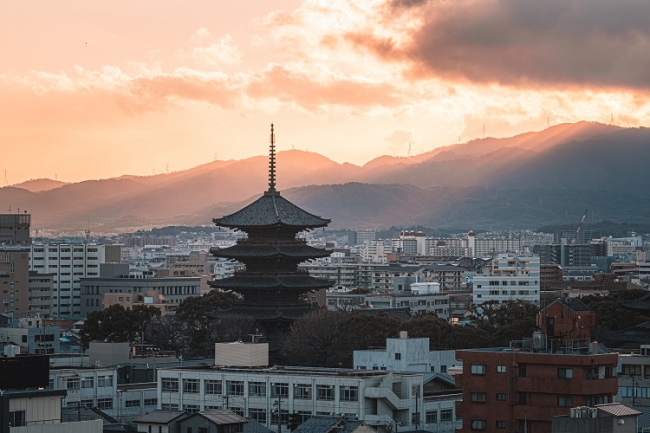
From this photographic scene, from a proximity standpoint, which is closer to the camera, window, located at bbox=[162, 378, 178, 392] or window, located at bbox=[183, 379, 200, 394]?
window, located at bbox=[183, 379, 200, 394]

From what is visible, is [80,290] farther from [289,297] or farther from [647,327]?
[647,327]

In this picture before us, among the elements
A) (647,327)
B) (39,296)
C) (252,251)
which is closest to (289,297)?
(252,251)

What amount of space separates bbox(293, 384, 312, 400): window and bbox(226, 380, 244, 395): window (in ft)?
7.45

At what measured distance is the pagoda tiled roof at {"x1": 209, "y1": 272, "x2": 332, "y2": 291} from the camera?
3435 inches

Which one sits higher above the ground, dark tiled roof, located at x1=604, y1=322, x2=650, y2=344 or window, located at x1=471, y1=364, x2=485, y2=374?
window, located at x1=471, y1=364, x2=485, y2=374

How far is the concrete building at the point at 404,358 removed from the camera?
6431 centimetres

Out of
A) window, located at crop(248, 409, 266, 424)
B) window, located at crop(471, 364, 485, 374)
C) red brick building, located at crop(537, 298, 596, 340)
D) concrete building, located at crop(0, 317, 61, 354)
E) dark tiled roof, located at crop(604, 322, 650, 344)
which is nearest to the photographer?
window, located at crop(471, 364, 485, 374)

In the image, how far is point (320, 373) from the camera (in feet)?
177

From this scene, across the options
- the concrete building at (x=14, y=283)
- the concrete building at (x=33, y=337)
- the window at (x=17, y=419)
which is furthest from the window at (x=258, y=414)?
the concrete building at (x=14, y=283)

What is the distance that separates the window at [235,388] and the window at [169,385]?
7.39 feet

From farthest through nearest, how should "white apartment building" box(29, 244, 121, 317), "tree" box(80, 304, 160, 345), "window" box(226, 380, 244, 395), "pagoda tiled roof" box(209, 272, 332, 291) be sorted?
"white apartment building" box(29, 244, 121, 317)
"tree" box(80, 304, 160, 345)
"pagoda tiled roof" box(209, 272, 332, 291)
"window" box(226, 380, 244, 395)

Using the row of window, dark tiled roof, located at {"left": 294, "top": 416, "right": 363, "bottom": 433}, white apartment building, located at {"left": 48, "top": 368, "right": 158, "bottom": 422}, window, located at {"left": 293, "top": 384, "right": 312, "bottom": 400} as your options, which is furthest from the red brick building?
white apartment building, located at {"left": 48, "top": 368, "right": 158, "bottom": 422}

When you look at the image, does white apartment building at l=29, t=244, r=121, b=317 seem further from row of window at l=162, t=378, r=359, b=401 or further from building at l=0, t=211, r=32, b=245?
row of window at l=162, t=378, r=359, b=401

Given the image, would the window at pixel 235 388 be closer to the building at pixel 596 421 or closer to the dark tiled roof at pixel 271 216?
the building at pixel 596 421
